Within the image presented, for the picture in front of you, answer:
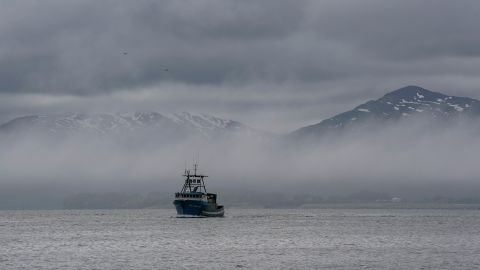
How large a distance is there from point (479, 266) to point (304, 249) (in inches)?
1609

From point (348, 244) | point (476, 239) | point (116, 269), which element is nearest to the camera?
point (116, 269)

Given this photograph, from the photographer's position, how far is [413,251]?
492 feet

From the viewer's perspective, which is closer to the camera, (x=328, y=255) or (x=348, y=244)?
(x=328, y=255)

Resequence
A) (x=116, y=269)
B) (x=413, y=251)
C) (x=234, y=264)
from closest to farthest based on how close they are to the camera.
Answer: (x=116, y=269) < (x=234, y=264) < (x=413, y=251)

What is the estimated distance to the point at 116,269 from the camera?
11912 cm

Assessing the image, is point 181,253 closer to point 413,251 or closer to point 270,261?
point 270,261

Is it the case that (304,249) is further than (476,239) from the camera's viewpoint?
No

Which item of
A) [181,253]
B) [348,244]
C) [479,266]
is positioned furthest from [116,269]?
[348,244]

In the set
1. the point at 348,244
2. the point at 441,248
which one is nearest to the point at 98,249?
the point at 348,244

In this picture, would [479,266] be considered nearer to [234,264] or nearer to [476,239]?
[234,264]

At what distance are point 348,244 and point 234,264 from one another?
1876 inches

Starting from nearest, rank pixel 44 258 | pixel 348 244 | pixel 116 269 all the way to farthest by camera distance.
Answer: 1. pixel 116 269
2. pixel 44 258
3. pixel 348 244

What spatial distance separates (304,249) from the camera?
155375 mm

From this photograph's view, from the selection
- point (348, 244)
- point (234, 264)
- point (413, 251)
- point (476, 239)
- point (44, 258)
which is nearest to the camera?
point (234, 264)
